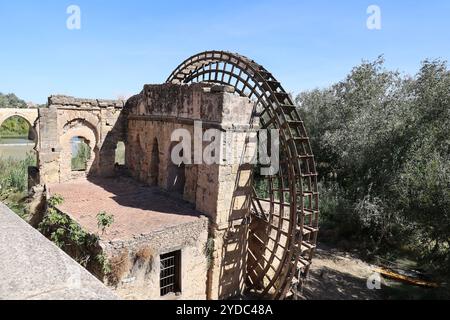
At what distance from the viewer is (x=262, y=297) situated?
9805mm

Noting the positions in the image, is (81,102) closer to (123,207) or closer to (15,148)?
(123,207)

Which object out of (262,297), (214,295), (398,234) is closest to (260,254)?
(262,297)

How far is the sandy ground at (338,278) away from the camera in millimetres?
11414

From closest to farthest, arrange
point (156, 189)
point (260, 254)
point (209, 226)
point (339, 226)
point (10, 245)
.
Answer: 1. point (10, 245)
2. point (209, 226)
3. point (260, 254)
4. point (156, 189)
5. point (339, 226)

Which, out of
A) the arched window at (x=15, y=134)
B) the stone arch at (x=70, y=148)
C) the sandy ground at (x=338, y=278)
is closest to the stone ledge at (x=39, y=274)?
the sandy ground at (x=338, y=278)

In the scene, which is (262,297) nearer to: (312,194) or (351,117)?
(312,194)

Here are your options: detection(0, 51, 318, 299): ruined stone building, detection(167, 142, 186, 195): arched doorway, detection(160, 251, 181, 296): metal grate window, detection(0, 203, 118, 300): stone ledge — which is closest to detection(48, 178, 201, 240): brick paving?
detection(0, 51, 318, 299): ruined stone building

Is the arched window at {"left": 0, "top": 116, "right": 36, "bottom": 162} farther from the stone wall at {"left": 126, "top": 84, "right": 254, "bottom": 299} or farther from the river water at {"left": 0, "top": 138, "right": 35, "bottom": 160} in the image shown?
the stone wall at {"left": 126, "top": 84, "right": 254, "bottom": 299}

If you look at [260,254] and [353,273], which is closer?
[260,254]


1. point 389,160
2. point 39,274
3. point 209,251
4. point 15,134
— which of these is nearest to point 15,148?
point 15,134

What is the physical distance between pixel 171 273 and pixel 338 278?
7002 millimetres

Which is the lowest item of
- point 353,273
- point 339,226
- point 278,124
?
point 353,273

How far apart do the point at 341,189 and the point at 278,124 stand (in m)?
9.63

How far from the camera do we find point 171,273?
8.87 meters
